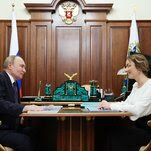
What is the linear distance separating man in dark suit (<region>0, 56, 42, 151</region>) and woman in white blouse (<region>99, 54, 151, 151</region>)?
791 mm

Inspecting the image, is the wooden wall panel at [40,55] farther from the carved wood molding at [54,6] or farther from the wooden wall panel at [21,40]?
the carved wood molding at [54,6]

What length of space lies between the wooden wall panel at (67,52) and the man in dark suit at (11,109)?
2.19 metres

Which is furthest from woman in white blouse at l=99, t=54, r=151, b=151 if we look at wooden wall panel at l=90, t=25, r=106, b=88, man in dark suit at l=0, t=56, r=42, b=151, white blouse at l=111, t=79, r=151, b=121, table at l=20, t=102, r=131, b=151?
wooden wall panel at l=90, t=25, r=106, b=88

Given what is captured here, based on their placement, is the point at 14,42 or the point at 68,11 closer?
the point at 14,42

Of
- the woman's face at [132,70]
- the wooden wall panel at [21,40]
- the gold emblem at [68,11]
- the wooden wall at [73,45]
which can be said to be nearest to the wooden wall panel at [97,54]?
the wooden wall at [73,45]

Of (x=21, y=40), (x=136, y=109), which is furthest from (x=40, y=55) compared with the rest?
(x=136, y=109)

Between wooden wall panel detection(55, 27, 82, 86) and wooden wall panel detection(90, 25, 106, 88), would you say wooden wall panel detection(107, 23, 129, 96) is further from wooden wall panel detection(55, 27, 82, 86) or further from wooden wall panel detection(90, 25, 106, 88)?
wooden wall panel detection(55, 27, 82, 86)

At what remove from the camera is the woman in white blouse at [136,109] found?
8.12 feet

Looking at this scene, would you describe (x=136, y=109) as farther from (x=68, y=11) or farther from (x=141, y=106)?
(x=68, y=11)

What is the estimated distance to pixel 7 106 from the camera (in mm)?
2582

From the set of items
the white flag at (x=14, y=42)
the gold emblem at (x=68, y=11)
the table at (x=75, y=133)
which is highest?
the gold emblem at (x=68, y=11)

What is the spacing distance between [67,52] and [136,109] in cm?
310

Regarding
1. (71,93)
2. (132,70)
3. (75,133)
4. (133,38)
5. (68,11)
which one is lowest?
(75,133)

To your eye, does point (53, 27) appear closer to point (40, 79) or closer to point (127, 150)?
point (40, 79)
